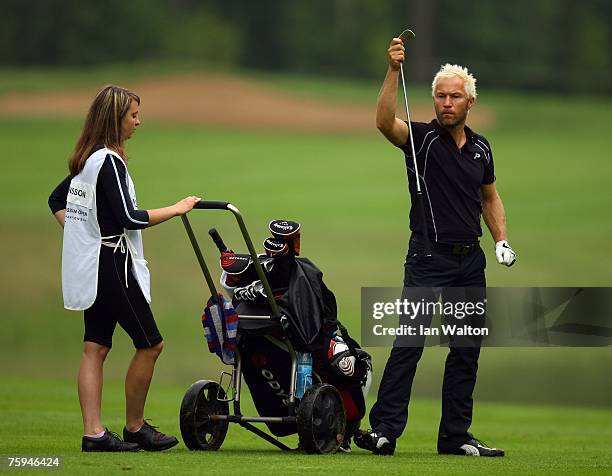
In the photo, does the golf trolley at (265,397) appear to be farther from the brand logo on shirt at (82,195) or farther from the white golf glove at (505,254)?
the white golf glove at (505,254)

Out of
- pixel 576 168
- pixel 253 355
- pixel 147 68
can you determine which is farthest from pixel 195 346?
pixel 147 68

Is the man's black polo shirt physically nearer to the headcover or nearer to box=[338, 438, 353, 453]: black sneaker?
the headcover

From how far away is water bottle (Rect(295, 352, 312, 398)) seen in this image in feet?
23.5

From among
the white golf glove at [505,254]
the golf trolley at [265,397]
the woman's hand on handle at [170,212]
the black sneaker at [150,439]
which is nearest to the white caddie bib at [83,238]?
the woman's hand on handle at [170,212]

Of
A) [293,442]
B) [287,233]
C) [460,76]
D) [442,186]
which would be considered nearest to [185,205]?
[287,233]

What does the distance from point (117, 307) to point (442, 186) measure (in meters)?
1.71

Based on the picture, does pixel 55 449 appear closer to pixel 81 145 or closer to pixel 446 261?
pixel 81 145

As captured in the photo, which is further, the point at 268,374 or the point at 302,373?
the point at 268,374

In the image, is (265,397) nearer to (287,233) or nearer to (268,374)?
(268,374)

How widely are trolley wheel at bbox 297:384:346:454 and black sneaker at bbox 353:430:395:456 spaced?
11 cm

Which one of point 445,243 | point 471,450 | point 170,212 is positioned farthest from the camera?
point 471,450

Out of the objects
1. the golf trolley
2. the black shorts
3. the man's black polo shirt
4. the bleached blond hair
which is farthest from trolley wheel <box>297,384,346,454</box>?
the bleached blond hair

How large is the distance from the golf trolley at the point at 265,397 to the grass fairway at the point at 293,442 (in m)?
0.11

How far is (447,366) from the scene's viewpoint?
7.60m
